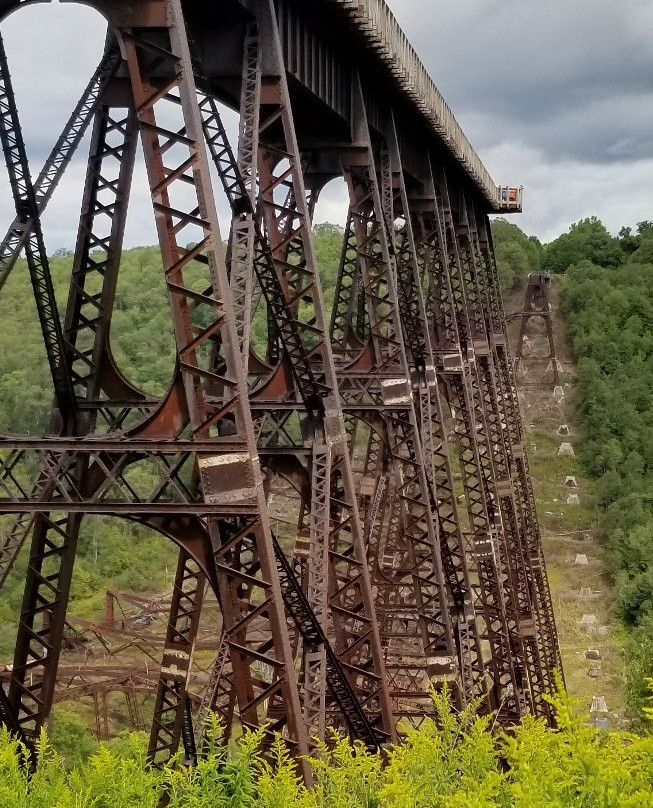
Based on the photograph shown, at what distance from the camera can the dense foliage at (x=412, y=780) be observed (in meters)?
4.12

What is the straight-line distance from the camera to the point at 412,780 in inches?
192

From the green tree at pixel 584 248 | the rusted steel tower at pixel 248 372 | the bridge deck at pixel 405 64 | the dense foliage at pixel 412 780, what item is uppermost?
the green tree at pixel 584 248

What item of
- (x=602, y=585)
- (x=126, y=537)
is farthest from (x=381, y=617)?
(x=126, y=537)

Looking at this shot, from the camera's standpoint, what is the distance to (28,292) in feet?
178

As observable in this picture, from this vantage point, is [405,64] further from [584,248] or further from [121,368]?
[584,248]

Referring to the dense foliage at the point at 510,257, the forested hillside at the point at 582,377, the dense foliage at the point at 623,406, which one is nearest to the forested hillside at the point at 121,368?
the forested hillside at the point at 582,377

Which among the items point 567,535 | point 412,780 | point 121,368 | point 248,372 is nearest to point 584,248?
point 567,535

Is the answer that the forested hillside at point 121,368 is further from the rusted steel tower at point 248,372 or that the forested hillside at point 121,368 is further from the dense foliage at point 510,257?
A: the rusted steel tower at point 248,372

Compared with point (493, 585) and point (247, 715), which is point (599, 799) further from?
point (493, 585)

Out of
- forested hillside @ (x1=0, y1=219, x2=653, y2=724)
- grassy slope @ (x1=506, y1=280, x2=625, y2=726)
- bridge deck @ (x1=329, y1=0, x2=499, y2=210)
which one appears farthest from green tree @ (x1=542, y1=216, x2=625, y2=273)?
bridge deck @ (x1=329, y1=0, x2=499, y2=210)

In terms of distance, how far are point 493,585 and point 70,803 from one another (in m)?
12.0

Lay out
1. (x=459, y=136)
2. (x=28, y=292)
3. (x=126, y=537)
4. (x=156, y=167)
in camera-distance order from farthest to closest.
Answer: (x=28, y=292), (x=126, y=537), (x=459, y=136), (x=156, y=167)

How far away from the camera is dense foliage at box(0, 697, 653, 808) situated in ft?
13.5

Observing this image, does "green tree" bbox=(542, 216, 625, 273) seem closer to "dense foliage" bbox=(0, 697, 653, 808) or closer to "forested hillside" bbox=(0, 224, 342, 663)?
"forested hillside" bbox=(0, 224, 342, 663)
